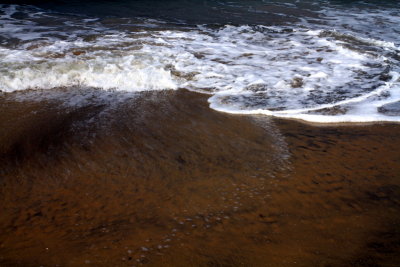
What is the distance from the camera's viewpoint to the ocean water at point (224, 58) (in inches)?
163

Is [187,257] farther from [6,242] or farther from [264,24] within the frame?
[264,24]

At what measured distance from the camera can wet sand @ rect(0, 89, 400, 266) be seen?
5.86 ft

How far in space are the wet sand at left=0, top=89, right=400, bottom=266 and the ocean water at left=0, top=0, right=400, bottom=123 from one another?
727mm

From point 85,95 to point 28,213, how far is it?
2251 millimetres

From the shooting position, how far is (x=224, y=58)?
19.6 feet

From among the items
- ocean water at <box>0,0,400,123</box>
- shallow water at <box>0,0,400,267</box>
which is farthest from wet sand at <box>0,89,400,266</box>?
ocean water at <box>0,0,400,123</box>

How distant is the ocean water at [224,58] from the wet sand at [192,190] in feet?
2.38

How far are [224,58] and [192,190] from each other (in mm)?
4118

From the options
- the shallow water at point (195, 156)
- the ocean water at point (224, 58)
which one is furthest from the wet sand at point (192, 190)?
the ocean water at point (224, 58)

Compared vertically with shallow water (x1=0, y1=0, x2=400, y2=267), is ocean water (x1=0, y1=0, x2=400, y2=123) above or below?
above

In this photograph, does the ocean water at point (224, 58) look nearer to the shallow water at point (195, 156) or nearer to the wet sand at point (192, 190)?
the shallow water at point (195, 156)

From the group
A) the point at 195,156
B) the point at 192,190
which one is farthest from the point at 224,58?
the point at 192,190

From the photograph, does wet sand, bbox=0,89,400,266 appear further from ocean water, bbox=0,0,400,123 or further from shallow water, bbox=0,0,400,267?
ocean water, bbox=0,0,400,123

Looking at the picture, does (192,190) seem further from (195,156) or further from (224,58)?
(224,58)
